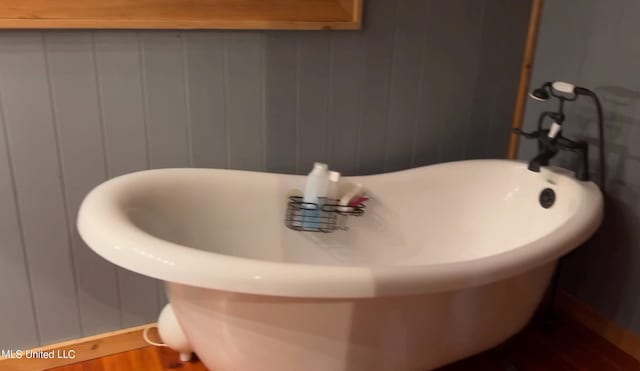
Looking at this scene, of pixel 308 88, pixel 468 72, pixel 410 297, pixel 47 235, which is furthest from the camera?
pixel 468 72

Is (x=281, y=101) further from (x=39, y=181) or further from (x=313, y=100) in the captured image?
(x=39, y=181)

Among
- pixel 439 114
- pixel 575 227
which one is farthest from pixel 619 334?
pixel 439 114

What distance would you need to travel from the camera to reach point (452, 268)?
126 centimetres

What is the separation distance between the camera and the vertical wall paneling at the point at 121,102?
163cm

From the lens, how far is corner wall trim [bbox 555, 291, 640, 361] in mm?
1967

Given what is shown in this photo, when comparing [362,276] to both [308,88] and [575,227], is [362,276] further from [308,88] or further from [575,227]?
[308,88]

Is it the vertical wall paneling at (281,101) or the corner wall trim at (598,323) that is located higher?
the vertical wall paneling at (281,101)

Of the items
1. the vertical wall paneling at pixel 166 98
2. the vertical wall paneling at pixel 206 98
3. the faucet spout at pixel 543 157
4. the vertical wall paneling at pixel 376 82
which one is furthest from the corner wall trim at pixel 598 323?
the vertical wall paneling at pixel 166 98

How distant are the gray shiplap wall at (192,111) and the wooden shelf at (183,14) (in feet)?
0.14

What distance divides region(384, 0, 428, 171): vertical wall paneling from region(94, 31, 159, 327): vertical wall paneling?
2.78 feet

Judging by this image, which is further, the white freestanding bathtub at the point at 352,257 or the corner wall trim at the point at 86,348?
the corner wall trim at the point at 86,348

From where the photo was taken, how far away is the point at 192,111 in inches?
70.0

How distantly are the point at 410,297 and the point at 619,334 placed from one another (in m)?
Result: 1.10

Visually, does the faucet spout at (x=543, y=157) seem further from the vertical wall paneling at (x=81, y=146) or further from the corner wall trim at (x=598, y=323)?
the vertical wall paneling at (x=81, y=146)
